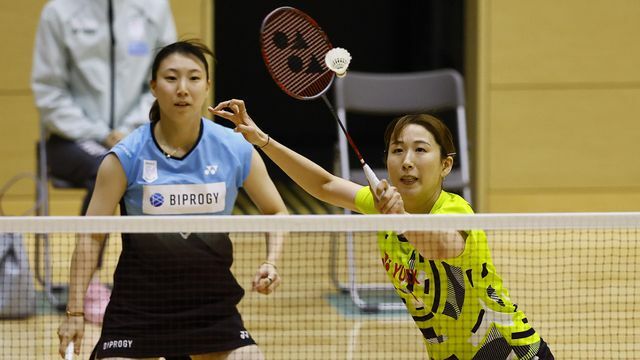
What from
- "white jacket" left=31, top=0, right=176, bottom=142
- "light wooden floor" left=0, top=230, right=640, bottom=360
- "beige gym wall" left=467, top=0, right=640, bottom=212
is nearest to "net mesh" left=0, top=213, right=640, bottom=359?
"light wooden floor" left=0, top=230, right=640, bottom=360

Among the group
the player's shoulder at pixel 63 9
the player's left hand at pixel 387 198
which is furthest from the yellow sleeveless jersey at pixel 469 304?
the player's shoulder at pixel 63 9

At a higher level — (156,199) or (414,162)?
(414,162)

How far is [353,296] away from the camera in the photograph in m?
5.32

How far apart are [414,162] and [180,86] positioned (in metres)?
0.83

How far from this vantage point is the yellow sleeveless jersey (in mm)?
2926

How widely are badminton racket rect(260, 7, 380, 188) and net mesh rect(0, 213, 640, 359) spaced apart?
18.9 inches

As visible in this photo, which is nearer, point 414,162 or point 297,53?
point 414,162

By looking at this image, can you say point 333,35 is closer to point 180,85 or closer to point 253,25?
point 253,25

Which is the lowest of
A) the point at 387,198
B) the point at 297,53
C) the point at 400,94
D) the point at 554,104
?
the point at 554,104

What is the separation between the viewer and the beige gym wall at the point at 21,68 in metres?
7.16

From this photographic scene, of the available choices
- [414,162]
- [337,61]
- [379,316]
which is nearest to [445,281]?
[414,162]

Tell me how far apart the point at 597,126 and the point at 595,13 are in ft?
2.68

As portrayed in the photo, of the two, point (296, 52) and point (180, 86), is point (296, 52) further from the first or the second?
point (180, 86)

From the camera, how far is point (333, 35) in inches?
550
